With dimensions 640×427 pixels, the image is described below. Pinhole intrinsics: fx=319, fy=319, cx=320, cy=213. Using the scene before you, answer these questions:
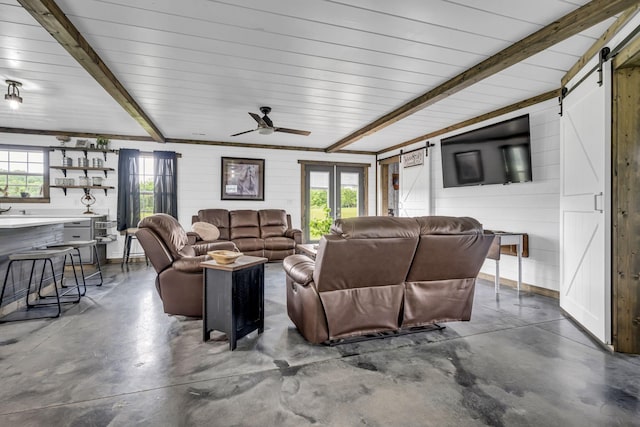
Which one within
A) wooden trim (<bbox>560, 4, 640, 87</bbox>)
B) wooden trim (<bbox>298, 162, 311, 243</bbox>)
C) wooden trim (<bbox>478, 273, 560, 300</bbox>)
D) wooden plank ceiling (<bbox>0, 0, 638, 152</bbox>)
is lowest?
wooden trim (<bbox>478, 273, 560, 300</bbox>)

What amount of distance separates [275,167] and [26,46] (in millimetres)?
4807

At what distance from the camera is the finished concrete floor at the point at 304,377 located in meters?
1.67

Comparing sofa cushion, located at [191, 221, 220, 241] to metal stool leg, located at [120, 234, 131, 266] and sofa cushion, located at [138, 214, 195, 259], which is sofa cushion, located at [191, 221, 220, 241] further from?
sofa cushion, located at [138, 214, 195, 259]

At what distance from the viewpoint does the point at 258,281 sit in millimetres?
2721

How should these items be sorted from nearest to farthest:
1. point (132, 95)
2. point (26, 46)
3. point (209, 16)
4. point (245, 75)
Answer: point (209, 16), point (26, 46), point (245, 75), point (132, 95)

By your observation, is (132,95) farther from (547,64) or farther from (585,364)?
(585,364)

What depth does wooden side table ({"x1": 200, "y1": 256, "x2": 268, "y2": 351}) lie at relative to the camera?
7.91 feet

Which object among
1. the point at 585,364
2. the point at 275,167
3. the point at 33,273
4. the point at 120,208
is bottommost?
the point at 585,364

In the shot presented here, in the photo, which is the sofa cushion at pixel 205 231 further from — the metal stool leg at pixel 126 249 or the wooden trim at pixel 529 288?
the wooden trim at pixel 529 288

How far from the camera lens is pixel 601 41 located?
8.74ft

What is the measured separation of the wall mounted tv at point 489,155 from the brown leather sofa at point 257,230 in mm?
3094

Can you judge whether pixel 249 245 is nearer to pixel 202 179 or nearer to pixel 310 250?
pixel 202 179

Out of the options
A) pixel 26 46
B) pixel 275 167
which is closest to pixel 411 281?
pixel 26 46

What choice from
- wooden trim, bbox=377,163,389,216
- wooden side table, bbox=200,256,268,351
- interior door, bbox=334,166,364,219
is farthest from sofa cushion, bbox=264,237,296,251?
wooden side table, bbox=200,256,268,351
